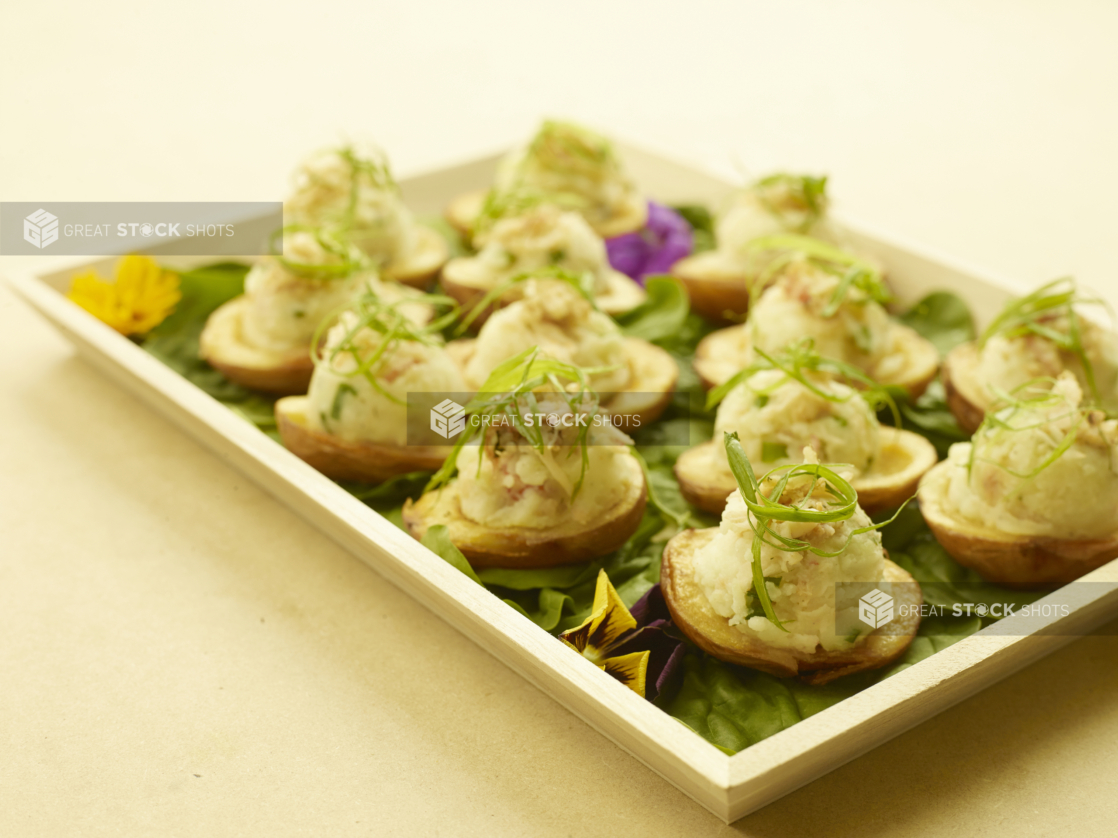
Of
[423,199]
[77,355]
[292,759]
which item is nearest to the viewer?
[292,759]

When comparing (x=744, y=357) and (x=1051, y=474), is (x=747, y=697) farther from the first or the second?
(x=744, y=357)

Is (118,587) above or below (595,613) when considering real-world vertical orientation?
below

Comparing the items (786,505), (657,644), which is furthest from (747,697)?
(786,505)

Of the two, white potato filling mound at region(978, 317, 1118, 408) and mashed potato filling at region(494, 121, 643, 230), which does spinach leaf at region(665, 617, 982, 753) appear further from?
mashed potato filling at region(494, 121, 643, 230)

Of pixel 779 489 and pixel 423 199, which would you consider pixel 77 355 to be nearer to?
pixel 423 199

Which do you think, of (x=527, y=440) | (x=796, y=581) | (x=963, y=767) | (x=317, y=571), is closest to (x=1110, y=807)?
(x=963, y=767)
